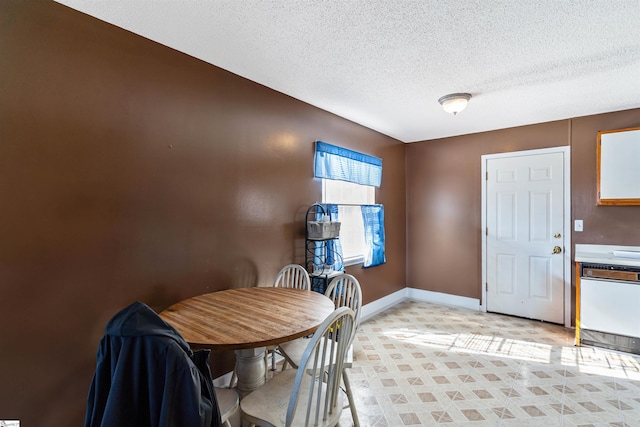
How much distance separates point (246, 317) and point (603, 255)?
3.91 m

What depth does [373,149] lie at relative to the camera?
4.13 metres

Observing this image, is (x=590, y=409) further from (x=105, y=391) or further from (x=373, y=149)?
(x=373, y=149)

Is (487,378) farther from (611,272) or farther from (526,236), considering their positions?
(526,236)

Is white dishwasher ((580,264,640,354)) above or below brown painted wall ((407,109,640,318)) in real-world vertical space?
below

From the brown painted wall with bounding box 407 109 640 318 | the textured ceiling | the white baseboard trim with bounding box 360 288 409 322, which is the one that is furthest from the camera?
the white baseboard trim with bounding box 360 288 409 322

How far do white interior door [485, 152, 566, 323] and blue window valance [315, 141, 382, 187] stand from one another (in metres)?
1.60

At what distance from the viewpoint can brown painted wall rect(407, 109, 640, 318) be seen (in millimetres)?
3395

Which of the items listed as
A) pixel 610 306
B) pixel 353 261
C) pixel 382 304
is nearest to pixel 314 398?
pixel 353 261

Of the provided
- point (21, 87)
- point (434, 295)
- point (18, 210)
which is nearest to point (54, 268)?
point (18, 210)

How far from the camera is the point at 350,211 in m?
3.83

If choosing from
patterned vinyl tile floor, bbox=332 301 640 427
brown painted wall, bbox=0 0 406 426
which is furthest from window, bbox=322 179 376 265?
brown painted wall, bbox=0 0 406 426

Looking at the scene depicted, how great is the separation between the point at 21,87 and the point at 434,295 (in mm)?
4853

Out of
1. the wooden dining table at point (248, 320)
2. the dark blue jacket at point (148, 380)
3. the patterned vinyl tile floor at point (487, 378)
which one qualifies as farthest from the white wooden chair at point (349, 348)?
the dark blue jacket at point (148, 380)

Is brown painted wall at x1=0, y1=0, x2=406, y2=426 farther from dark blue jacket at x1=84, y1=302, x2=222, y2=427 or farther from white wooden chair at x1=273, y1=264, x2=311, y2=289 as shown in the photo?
dark blue jacket at x1=84, y1=302, x2=222, y2=427
